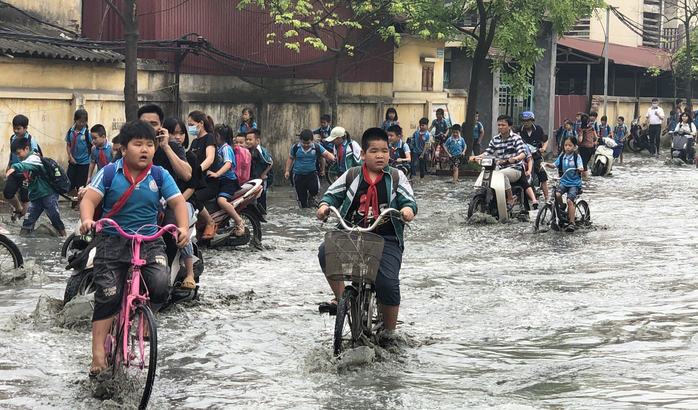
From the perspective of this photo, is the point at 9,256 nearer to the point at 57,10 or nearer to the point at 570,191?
the point at 570,191

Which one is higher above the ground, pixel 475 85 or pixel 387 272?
pixel 475 85

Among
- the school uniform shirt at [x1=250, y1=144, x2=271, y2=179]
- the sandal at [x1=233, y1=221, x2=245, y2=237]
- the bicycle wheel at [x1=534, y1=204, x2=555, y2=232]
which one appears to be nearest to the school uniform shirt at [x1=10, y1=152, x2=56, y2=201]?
the sandal at [x1=233, y1=221, x2=245, y2=237]

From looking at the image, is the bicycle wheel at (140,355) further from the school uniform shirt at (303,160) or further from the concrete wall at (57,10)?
the concrete wall at (57,10)

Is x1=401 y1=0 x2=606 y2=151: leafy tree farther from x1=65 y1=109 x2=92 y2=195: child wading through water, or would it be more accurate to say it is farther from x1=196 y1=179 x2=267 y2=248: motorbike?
x1=196 y1=179 x2=267 y2=248: motorbike

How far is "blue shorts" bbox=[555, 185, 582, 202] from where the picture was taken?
14.1 metres

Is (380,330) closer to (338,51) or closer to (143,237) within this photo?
(143,237)

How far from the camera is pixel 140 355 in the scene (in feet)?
18.5

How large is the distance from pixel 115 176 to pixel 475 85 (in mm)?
21657

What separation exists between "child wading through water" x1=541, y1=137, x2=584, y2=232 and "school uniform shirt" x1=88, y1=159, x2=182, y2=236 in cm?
893

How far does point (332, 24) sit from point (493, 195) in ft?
29.8

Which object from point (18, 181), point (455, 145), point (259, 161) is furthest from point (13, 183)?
point (455, 145)

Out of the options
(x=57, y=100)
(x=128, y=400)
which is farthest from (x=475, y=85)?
(x=128, y=400)

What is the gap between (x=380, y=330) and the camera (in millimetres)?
7152

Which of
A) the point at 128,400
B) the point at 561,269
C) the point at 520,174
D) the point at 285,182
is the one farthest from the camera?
the point at 285,182
